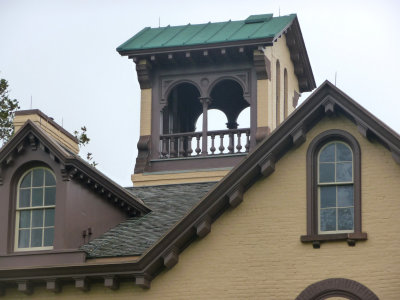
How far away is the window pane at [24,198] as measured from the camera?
29281mm

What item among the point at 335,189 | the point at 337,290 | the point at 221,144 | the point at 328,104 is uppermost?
the point at 221,144

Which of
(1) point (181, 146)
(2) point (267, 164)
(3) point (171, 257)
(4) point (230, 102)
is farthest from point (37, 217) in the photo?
(4) point (230, 102)

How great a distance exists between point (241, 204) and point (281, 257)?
154 cm

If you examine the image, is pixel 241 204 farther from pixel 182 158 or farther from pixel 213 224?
pixel 182 158

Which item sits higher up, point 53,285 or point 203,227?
point 203,227

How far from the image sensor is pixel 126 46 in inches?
1446

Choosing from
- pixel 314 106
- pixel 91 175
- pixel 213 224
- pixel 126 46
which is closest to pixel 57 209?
pixel 91 175

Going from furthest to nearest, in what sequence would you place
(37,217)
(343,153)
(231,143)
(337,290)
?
(231,143) < (37,217) < (343,153) < (337,290)

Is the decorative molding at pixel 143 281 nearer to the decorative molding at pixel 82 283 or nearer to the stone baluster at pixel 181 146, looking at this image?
the decorative molding at pixel 82 283

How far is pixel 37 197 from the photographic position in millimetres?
29266

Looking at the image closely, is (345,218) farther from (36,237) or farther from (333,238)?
(36,237)

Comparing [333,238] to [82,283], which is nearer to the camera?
[333,238]

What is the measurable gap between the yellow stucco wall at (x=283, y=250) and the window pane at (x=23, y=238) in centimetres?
175

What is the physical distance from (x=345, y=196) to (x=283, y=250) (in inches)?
68.5
